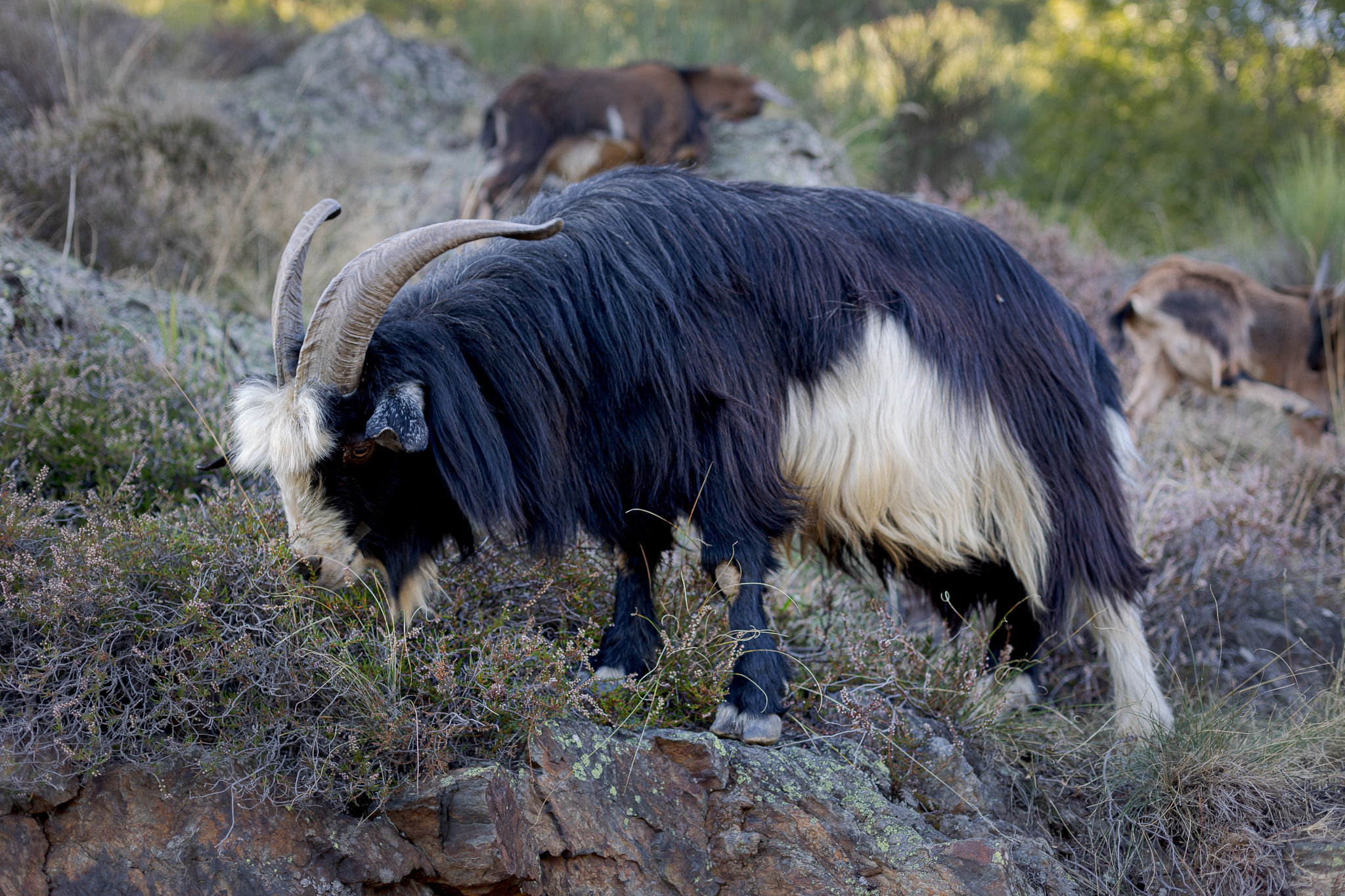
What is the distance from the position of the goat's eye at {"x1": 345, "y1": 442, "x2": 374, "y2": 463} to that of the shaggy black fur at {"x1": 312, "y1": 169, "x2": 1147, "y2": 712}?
31 millimetres

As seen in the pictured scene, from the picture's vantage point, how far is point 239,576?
2922mm

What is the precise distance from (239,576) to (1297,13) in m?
13.3

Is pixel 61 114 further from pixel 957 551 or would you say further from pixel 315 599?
A: pixel 957 551

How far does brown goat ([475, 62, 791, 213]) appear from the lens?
7902 mm


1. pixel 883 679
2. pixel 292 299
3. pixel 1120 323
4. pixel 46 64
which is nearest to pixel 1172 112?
pixel 1120 323

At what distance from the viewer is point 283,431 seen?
268 centimetres

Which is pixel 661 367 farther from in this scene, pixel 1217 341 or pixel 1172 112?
pixel 1172 112

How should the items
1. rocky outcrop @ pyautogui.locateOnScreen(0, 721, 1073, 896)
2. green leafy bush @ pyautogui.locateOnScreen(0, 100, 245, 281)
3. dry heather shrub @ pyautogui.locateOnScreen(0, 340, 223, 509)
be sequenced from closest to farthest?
rocky outcrop @ pyautogui.locateOnScreen(0, 721, 1073, 896), dry heather shrub @ pyautogui.locateOnScreen(0, 340, 223, 509), green leafy bush @ pyautogui.locateOnScreen(0, 100, 245, 281)

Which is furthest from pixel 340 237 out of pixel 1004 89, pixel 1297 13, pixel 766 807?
pixel 1297 13

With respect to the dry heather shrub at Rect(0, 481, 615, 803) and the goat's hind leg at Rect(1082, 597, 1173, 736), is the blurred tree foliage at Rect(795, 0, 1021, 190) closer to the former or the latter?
the goat's hind leg at Rect(1082, 597, 1173, 736)

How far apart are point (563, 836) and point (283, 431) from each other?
1320mm

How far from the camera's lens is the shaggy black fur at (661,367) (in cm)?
288

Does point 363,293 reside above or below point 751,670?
above

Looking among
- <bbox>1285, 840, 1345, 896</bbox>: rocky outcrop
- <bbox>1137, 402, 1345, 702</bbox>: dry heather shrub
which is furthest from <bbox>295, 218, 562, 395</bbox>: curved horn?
<bbox>1137, 402, 1345, 702</bbox>: dry heather shrub
